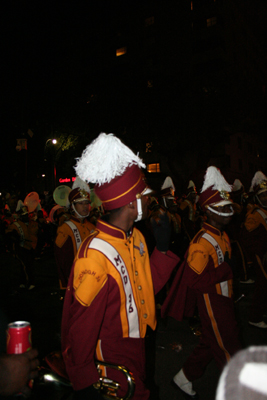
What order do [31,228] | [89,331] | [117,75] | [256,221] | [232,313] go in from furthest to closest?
[117,75] → [31,228] → [256,221] → [232,313] → [89,331]

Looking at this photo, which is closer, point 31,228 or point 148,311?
point 148,311

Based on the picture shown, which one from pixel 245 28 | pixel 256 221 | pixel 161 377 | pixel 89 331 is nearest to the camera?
pixel 89 331

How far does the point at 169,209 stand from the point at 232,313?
7660mm

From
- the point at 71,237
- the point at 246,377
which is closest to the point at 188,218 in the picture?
the point at 71,237

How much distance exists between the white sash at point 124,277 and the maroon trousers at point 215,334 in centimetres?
146

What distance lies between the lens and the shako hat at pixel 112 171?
2199 mm

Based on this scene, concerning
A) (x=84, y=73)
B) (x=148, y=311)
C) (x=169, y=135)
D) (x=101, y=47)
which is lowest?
(x=148, y=311)

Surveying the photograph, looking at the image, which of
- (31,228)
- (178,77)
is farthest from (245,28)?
(31,228)

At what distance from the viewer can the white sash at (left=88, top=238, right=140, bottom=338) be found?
2.14 meters

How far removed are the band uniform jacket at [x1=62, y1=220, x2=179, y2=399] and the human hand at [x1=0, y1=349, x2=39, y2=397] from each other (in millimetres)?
347

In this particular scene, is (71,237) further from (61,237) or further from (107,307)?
(107,307)

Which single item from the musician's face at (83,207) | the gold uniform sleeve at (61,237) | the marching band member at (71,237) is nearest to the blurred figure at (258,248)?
the marching band member at (71,237)

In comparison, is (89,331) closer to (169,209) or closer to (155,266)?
(155,266)

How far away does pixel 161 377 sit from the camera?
4.18 meters
